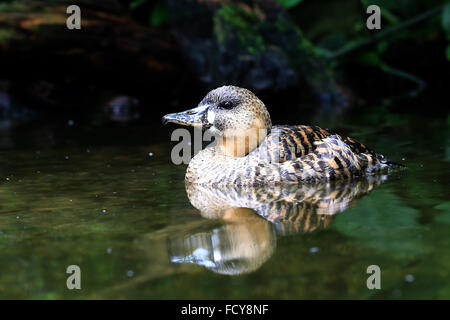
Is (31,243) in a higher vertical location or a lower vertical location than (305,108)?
lower

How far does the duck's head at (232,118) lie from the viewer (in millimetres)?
5469

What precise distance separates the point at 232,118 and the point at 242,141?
231 millimetres

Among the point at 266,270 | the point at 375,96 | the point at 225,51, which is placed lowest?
the point at 266,270

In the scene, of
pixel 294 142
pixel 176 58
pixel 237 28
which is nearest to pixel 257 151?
pixel 294 142

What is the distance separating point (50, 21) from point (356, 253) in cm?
975

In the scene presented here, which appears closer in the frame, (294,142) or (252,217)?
(252,217)

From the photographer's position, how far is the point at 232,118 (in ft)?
17.9

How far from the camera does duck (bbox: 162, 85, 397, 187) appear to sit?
5.20 m

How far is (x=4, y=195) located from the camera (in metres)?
5.07

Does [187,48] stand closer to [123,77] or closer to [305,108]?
[123,77]

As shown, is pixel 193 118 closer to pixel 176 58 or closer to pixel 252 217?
pixel 252 217

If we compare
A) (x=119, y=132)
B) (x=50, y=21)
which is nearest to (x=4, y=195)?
(x=119, y=132)

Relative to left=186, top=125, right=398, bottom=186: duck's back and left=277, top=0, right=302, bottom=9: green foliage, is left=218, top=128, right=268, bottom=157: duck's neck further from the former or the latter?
left=277, top=0, right=302, bottom=9: green foliage

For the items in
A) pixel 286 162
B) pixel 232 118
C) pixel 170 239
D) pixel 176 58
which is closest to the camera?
pixel 170 239
